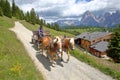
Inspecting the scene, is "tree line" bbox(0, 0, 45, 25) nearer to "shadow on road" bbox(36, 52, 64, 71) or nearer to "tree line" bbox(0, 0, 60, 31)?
"tree line" bbox(0, 0, 60, 31)

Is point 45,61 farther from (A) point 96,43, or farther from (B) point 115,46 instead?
(A) point 96,43

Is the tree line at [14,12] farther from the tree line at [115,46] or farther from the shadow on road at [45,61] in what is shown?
the shadow on road at [45,61]

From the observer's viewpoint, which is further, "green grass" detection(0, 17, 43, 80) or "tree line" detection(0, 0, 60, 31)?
"tree line" detection(0, 0, 60, 31)

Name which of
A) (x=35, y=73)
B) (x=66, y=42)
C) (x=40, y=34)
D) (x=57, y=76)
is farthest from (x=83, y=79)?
(x=40, y=34)

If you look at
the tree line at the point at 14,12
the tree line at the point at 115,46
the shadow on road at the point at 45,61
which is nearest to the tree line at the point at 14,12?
the tree line at the point at 14,12

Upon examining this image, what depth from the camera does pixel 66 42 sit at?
23891mm

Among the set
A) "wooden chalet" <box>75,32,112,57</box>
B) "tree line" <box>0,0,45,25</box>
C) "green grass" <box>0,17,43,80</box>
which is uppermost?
"tree line" <box>0,0,45,25</box>

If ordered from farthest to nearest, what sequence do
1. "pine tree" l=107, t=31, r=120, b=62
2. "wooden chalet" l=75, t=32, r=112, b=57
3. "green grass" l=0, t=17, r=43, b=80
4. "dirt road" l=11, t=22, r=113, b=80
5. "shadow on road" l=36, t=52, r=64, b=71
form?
"wooden chalet" l=75, t=32, r=112, b=57, "pine tree" l=107, t=31, r=120, b=62, "shadow on road" l=36, t=52, r=64, b=71, "dirt road" l=11, t=22, r=113, b=80, "green grass" l=0, t=17, r=43, b=80

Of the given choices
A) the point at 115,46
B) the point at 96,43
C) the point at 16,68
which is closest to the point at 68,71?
the point at 16,68

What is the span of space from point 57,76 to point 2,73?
15.1ft

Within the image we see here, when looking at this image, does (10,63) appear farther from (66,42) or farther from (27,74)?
(66,42)

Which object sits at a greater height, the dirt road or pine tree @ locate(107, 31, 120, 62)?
the dirt road

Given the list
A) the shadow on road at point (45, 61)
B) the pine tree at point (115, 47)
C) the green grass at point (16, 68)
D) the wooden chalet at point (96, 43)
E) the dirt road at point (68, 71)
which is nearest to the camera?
the green grass at point (16, 68)

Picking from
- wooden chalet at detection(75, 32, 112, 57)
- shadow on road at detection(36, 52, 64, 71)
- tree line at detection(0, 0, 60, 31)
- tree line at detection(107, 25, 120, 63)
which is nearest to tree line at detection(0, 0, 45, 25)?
tree line at detection(0, 0, 60, 31)
